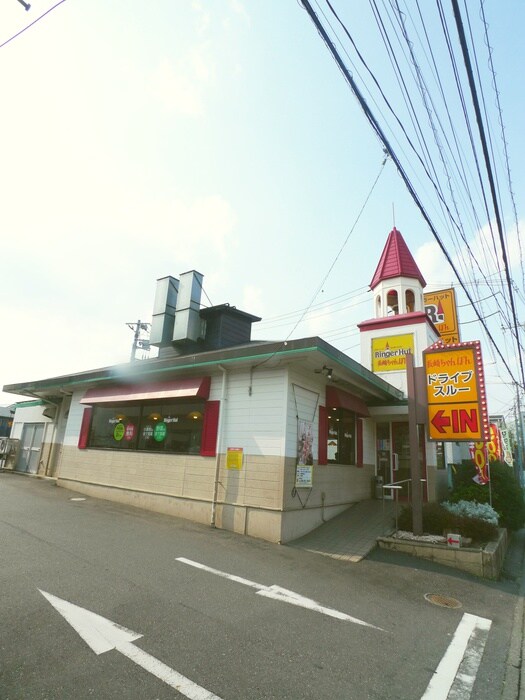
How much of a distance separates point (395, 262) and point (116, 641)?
17325mm

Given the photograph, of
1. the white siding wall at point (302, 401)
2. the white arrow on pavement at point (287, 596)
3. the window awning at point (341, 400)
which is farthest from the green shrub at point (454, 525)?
the white arrow on pavement at point (287, 596)

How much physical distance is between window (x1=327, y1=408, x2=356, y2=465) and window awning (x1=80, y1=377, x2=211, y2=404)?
3784mm

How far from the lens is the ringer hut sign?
854 centimetres

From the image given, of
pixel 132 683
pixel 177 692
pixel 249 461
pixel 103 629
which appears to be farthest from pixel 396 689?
pixel 249 461

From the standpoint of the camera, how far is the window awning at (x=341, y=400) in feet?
34.6

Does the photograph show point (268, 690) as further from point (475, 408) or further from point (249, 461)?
point (475, 408)

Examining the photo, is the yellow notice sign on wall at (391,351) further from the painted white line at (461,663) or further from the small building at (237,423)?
the painted white line at (461,663)

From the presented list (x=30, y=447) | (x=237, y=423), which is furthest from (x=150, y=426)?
(x=30, y=447)

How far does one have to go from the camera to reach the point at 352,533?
927 centimetres

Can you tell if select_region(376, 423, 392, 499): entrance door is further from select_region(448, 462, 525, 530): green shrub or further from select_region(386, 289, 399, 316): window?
select_region(386, 289, 399, 316): window

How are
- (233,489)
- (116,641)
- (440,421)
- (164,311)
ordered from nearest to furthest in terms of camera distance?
(116,641)
(440,421)
(233,489)
(164,311)

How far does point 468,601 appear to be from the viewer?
595 cm

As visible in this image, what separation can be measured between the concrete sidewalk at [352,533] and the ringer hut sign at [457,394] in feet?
8.86

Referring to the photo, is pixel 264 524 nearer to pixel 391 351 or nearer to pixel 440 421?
pixel 440 421
